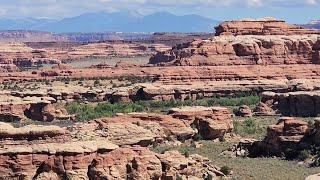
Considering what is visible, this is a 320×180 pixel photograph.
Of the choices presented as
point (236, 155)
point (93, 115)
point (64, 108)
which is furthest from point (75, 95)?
point (236, 155)

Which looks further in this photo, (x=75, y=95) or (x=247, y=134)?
(x=75, y=95)

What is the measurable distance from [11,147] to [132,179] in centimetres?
533

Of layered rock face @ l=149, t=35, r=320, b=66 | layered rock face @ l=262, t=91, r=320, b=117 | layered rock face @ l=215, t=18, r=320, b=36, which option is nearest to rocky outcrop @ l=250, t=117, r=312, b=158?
layered rock face @ l=262, t=91, r=320, b=117

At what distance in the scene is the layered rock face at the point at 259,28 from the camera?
96.4 m

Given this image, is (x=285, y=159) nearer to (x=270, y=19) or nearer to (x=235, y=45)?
(x=235, y=45)

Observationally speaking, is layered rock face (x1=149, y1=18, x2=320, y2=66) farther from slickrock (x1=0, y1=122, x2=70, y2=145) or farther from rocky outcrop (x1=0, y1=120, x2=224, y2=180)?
rocky outcrop (x1=0, y1=120, x2=224, y2=180)

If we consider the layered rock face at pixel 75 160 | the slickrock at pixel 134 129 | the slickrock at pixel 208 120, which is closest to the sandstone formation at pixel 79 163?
the layered rock face at pixel 75 160

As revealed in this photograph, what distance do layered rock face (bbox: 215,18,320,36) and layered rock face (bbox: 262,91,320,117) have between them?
86.2 ft

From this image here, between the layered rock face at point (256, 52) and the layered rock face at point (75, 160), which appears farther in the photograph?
the layered rock face at point (256, 52)

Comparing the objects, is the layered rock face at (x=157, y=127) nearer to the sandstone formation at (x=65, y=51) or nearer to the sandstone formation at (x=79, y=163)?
the sandstone formation at (x=79, y=163)

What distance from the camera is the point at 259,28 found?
317ft

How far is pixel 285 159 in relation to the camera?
44812 mm

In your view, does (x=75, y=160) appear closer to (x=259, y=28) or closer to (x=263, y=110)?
(x=263, y=110)

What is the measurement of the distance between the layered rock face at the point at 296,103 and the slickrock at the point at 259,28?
26280mm
